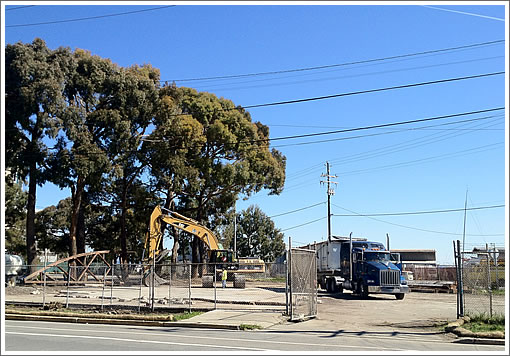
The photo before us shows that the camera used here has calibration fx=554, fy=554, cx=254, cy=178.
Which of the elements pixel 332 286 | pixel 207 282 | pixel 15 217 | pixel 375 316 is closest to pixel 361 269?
pixel 332 286

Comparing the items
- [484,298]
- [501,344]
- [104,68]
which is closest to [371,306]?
[484,298]

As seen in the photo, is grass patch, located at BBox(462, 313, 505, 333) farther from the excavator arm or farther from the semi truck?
the excavator arm

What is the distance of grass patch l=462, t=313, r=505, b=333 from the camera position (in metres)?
15.9

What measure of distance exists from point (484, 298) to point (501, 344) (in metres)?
4.36

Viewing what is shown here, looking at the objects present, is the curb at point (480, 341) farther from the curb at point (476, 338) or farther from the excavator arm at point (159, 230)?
the excavator arm at point (159, 230)

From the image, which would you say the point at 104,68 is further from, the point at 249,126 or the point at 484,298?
the point at 484,298

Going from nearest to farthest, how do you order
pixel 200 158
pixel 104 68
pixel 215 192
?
1. pixel 104 68
2. pixel 200 158
3. pixel 215 192

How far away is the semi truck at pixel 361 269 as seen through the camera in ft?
103

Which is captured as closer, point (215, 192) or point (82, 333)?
point (82, 333)

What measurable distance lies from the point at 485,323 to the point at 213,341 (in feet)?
28.1

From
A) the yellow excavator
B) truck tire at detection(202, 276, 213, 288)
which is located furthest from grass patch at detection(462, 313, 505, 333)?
truck tire at detection(202, 276, 213, 288)

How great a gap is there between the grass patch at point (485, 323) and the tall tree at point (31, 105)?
3288cm

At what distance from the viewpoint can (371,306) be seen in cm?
2697

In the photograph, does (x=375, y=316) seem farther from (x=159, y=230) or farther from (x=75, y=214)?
(x=75, y=214)
